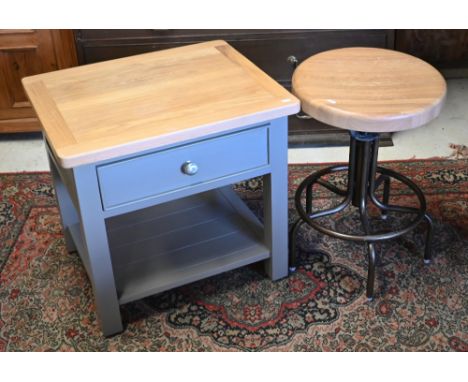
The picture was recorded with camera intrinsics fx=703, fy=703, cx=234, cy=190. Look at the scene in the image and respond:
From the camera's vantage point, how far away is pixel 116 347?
189 centimetres

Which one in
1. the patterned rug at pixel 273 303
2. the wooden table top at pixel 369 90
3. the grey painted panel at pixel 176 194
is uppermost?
the wooden table top at pixel 369 90

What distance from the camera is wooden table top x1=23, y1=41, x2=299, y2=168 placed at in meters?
1.64

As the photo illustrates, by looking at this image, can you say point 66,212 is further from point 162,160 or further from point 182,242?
point 162,160

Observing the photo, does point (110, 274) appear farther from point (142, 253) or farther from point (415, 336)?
point (415, 336)

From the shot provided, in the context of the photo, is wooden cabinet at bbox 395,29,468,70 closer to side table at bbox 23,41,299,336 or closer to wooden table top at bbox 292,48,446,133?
wooden table top at bbox 292,48,446,133

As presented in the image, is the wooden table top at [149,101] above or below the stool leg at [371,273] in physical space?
above

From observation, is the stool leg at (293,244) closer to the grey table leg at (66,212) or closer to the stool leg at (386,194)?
the stool leg at (386,194)

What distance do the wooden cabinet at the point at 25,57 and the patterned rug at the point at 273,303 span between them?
0.61m

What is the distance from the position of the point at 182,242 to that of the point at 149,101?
1.58 feet

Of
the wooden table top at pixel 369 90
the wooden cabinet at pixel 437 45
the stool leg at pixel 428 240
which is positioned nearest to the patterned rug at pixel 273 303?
the stool leg at pixel 428 240

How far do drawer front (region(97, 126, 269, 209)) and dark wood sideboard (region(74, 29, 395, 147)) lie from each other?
86 cm

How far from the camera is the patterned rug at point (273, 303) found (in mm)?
1890

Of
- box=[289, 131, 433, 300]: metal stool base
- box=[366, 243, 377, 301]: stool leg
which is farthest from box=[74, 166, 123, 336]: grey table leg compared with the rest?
box=[366, 243, 377, 301]: stool leg

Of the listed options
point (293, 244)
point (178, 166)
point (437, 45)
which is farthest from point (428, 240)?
point (437, 45)
